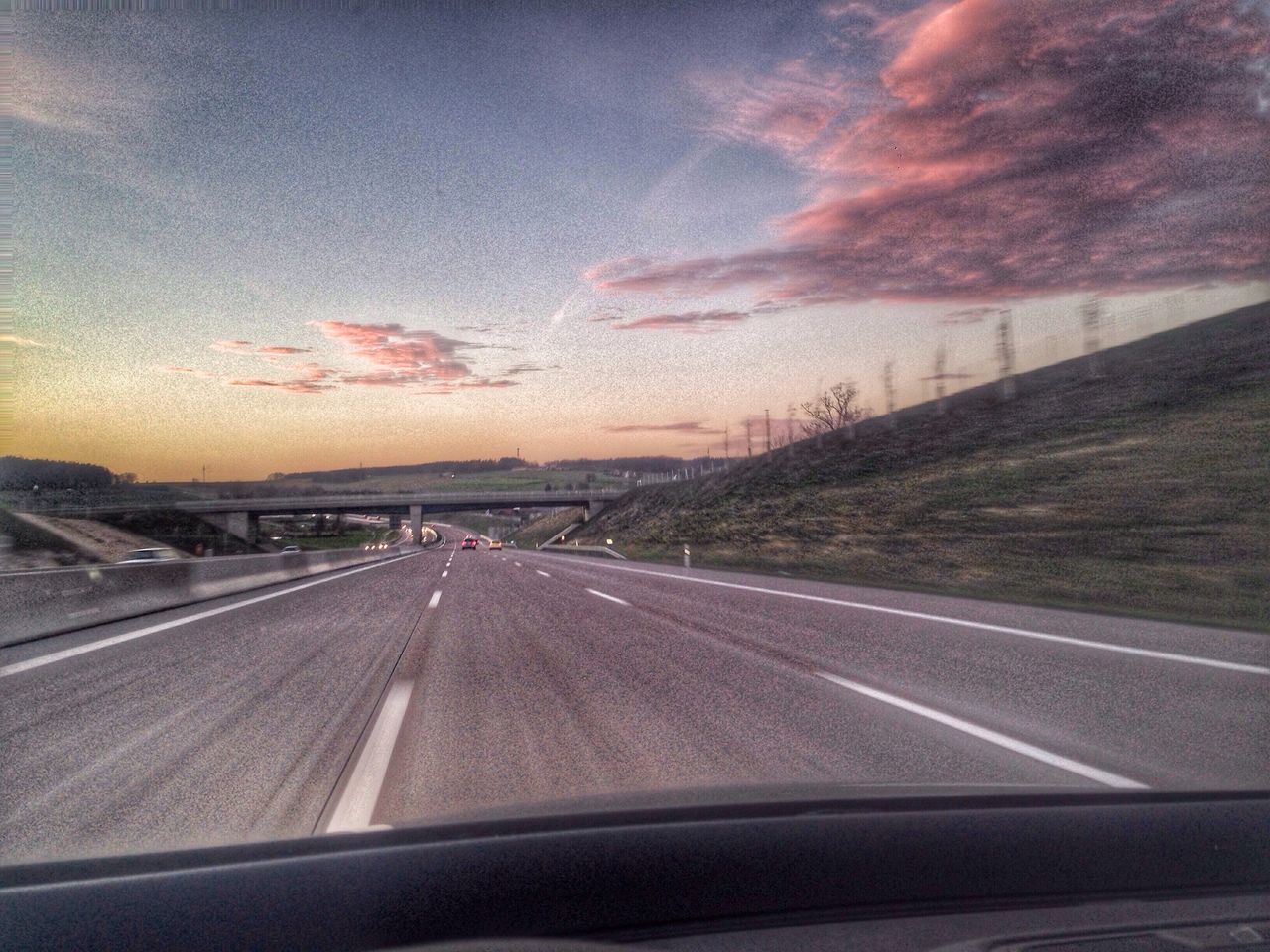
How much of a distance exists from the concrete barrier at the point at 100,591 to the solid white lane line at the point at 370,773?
6.21 metres

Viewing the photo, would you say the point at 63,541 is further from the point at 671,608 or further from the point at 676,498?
the point at 676,498

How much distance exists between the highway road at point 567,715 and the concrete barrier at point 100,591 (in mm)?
455

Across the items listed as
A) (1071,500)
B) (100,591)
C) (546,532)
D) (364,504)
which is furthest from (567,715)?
(546,532)

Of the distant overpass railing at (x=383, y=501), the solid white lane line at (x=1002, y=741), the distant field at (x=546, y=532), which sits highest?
the distant overpass railing at (x=383, y=501)

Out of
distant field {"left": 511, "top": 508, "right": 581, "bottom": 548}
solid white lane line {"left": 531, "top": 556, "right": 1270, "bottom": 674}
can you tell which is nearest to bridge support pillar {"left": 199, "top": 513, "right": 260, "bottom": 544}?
distant field {"left": 511, "top": 508, "right": 581, "bottom": 548}

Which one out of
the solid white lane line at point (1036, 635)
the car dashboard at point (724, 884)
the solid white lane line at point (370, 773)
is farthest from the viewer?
the solid white lane line at point (1036, 635)

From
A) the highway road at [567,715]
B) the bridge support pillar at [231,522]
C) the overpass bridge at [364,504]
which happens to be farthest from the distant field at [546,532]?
the highway road at [567,715]

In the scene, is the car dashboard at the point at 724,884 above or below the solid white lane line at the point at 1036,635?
above

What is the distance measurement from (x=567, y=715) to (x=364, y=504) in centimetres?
9697

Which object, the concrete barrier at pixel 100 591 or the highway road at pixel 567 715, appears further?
the concrete barrier at pixel 100 591

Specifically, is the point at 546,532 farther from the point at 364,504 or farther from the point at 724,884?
the point at 724,884

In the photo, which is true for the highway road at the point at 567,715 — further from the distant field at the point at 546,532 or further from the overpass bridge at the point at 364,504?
the distant field at the point at 546,532

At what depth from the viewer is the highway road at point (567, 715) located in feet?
14.2

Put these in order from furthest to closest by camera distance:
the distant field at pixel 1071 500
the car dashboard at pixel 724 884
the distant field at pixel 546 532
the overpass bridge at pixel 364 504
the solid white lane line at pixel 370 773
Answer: the distant field at pixel 546 532, the overpass bridge at pixel 364 504, the distant field at pixel 1071 500, the solid white lane line at pixel 370 773, the car dashboard at pixel 724 884
